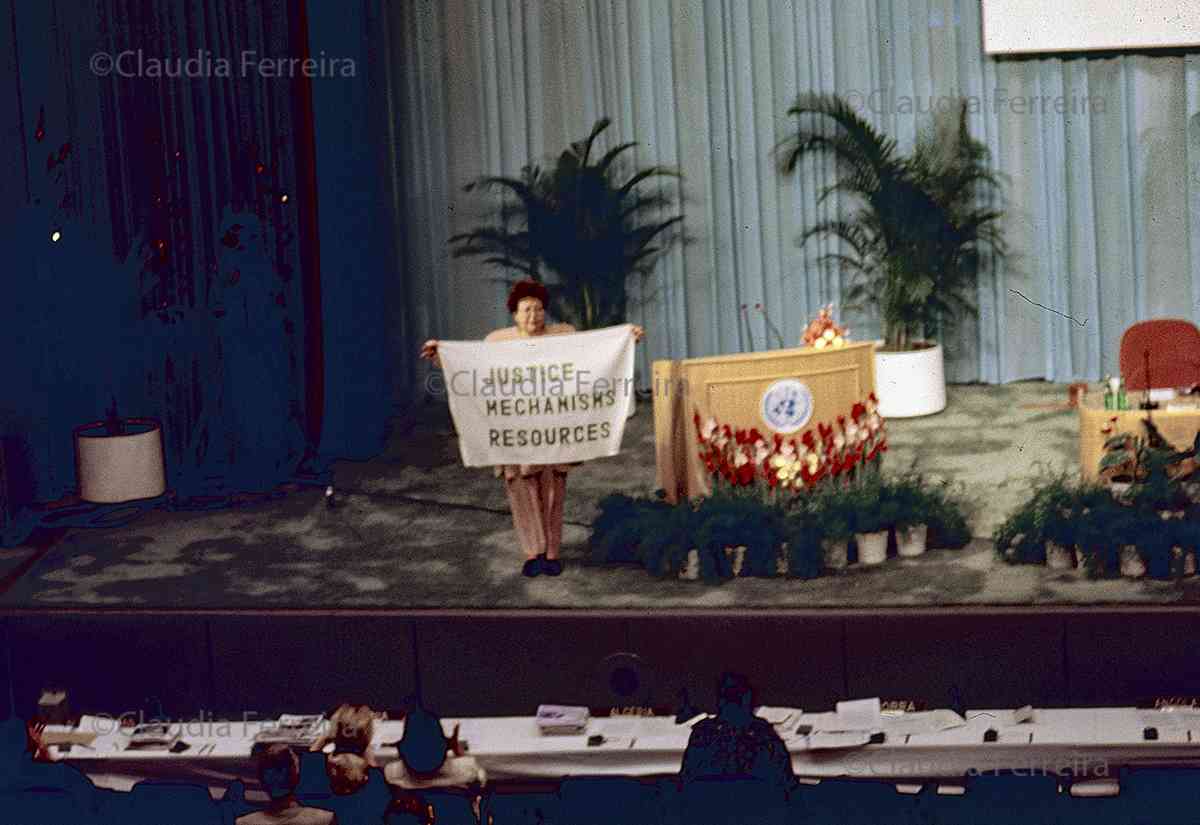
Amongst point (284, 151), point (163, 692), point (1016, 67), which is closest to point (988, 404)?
point (1016, 67)

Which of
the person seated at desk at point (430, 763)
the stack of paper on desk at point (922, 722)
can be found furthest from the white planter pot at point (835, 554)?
the person seated at desk at point (430, 763)

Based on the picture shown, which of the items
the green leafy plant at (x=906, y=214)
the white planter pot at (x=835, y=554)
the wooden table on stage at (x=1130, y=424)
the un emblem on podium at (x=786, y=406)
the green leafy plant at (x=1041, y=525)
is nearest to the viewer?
the green leafy plant at (x=1041, y=525)

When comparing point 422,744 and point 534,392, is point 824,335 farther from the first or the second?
point 422,744

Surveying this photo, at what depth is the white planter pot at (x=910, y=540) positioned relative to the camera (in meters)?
7.91

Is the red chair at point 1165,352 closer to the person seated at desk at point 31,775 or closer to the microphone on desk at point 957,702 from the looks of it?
the microphone on desk at point 957,702

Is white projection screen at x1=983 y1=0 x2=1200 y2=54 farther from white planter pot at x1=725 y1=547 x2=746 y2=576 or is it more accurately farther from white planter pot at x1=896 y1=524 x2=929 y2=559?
white planter pot at x1=725 y1=547 x2=746 y2=576

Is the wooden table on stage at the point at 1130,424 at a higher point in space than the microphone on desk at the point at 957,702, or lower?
higher

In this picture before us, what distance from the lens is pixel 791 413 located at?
8375mm

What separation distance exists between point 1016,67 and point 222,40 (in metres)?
4.76

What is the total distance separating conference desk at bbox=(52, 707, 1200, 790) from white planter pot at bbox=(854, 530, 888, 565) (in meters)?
1.75

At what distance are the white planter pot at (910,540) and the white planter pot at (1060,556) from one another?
0.57 metres

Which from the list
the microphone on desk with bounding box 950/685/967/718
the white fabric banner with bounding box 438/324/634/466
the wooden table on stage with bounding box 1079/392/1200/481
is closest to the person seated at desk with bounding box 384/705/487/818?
the microphone on desk with bounding box 950/685/967/718

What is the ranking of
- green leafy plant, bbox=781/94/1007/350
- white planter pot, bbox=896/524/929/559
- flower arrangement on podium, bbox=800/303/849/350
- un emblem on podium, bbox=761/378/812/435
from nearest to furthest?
1. white planter pot, bbox=896/524/929/559
2. un emblem on podium, bbox=761/378/812/435
3. flower arrangement on podium, bbox=800/303/849/350
4. green leafy plant, bbox=781/94/1007/350

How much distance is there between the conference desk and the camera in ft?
18.4
